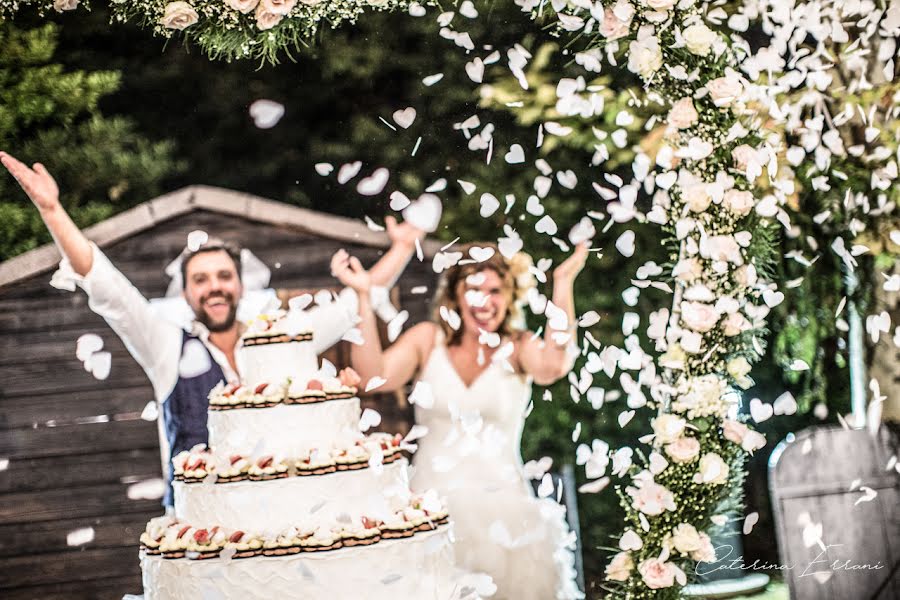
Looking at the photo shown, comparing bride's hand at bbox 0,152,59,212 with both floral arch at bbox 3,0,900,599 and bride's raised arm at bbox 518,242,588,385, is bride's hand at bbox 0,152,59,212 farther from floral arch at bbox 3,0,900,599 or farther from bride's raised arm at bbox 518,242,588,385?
bride's raised arm at bbox 518,242,588,385

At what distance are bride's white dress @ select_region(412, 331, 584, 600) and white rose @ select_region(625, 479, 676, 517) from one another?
0.39 meters

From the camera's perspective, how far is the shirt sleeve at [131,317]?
4.18 metres

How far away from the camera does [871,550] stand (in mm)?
4492

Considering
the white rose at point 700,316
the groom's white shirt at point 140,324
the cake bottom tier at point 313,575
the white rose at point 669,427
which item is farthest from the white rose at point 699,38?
the cake bottom tier at point 313,575

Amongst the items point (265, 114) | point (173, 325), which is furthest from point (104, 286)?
point (265, 114)

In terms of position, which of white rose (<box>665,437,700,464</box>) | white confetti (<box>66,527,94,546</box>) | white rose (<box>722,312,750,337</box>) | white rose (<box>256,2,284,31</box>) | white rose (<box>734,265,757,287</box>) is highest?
white rose (<box>256,2,284,31</box>)

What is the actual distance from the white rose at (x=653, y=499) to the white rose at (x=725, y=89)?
1631mm

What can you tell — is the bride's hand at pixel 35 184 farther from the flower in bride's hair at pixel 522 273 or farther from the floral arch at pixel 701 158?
the flower in bride's hair at pixel 522 273

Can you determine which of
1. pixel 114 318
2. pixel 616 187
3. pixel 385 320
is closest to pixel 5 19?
pixel 114 318

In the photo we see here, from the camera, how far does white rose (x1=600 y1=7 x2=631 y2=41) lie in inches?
168

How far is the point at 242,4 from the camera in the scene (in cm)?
421

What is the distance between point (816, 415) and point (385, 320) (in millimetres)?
2076

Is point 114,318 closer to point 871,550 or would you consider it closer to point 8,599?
point 8,599

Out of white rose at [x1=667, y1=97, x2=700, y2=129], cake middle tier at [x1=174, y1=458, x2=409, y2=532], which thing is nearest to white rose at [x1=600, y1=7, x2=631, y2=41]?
white rose at [x1=667, y1=97, x2=700, y2=129]
